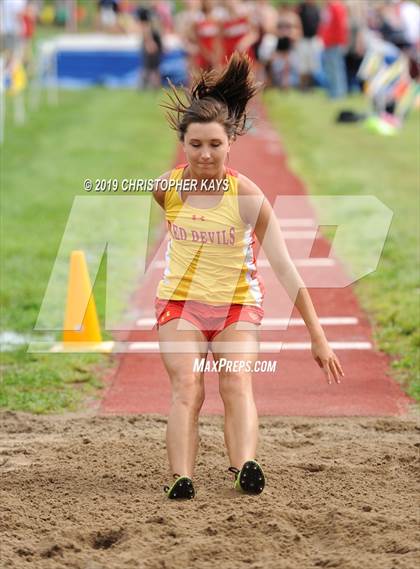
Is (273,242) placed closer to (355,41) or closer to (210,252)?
(210,252)

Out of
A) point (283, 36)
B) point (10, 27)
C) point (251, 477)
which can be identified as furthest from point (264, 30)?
point (251, 477)

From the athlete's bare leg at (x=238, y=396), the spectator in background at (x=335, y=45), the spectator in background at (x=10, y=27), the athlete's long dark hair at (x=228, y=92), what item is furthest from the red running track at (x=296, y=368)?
the spectator in background at (x=335, y=45)

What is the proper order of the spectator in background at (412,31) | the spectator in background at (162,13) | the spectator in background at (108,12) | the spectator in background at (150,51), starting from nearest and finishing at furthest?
1. the spectator in background at (412,31)
2. the spectator in background at (150,51)
3. the spectator in background at (162,13)
4. the spectator in background at (108,12)

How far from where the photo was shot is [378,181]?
1517cm

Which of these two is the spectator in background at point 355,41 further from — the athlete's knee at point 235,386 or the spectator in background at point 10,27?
the athlete's knee at point 235,386

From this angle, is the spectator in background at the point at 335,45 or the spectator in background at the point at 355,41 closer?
the spectator in background at the point at 335,45

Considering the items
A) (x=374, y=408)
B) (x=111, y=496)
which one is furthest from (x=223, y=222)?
(x=374, y=408)

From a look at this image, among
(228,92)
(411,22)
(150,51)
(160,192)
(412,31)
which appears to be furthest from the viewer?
(150,51)

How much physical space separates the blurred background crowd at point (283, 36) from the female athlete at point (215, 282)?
14756 millimetres

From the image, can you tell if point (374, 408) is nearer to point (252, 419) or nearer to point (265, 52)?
point (252, 419)

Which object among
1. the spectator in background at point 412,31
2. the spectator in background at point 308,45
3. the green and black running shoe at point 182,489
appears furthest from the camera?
the spectator in background at point 308,45

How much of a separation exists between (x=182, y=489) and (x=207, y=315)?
85 cm

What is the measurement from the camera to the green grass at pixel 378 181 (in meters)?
8.27

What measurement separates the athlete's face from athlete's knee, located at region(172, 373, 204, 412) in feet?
3.10
